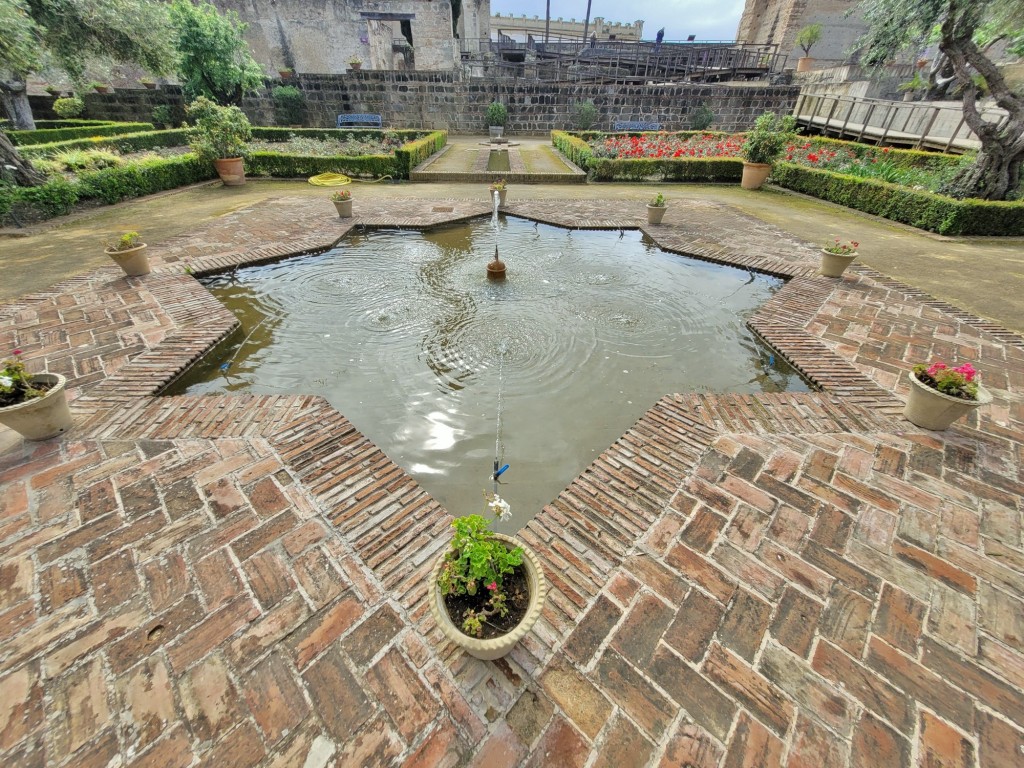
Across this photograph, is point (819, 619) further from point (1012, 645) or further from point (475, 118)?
point (475, 118)

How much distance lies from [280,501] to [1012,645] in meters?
4.52

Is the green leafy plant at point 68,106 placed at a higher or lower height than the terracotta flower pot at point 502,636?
higher

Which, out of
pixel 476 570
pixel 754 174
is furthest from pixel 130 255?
pixel 754 174

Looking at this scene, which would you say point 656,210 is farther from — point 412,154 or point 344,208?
point 412,154

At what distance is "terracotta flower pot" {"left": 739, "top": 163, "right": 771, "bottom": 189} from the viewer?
43.3 feet

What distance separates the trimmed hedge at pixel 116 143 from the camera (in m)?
11.7

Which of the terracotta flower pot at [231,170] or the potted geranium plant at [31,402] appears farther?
the terracotta flower pot at [231,170]

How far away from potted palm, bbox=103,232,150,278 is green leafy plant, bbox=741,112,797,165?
15.4m

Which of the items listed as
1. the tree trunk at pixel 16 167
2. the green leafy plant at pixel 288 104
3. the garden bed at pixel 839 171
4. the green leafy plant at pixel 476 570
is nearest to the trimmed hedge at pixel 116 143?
the tree trunk at pixel 16 167

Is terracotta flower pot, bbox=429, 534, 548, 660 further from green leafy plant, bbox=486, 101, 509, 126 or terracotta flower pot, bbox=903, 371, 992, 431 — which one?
green leafy plant, bbox=486, 101, 509, 126

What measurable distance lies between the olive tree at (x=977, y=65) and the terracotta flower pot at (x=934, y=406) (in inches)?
394

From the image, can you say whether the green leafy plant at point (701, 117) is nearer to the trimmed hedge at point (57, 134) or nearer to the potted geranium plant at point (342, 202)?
the potted geranium plant at point (342, 202)

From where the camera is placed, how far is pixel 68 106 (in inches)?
838

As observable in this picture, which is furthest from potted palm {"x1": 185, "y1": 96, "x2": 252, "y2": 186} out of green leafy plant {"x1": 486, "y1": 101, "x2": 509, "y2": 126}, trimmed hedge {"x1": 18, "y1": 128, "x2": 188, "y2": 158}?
green leafy plant {"x1": 486, "y1": 101, "x2": 509, "y2": 126}
